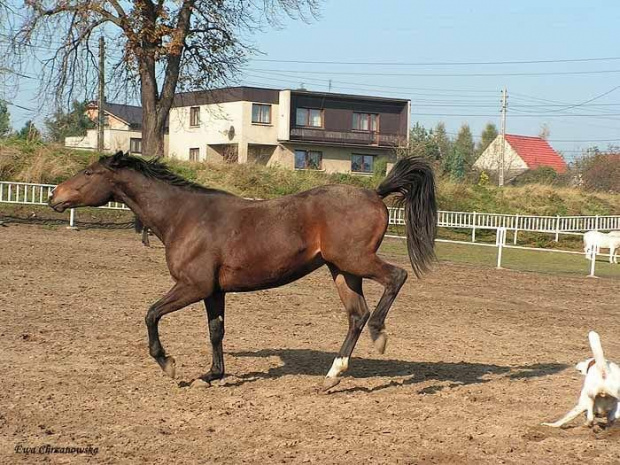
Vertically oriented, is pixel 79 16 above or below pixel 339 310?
above

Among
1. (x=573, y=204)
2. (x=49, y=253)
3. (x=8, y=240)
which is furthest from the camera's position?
(x=573, y=204)

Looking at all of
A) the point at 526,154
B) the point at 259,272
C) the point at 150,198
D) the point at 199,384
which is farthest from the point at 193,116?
the point at 199,384

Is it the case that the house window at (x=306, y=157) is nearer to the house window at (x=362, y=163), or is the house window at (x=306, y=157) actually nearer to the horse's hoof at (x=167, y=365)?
the house window at (x=362, y=163)

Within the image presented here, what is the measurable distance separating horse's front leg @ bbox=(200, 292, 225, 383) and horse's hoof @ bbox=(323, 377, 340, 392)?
101 cm

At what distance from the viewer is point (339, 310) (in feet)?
42.0

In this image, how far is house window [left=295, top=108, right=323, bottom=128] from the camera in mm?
58281

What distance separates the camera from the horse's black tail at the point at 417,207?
8.05 m

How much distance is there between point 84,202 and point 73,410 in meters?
2.29

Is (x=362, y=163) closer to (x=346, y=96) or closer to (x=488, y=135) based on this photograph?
(x=346, y=96)

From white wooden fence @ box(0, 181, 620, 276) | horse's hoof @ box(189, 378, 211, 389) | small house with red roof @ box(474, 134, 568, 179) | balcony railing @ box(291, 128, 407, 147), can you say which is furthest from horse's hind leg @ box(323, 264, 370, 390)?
small house with red roof @ box(474, 134, 568, 179)

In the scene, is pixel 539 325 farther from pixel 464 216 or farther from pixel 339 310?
pixel 464 216

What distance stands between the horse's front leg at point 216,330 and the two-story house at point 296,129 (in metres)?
47.0

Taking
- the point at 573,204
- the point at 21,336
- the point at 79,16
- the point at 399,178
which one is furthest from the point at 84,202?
the point at 573,204

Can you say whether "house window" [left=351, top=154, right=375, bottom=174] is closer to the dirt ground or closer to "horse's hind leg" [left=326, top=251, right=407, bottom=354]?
the dirt ground
